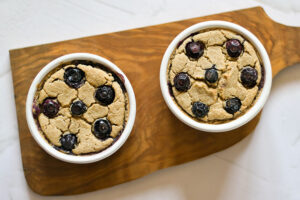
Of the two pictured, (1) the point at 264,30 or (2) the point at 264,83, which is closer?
(2) the point at 264,83

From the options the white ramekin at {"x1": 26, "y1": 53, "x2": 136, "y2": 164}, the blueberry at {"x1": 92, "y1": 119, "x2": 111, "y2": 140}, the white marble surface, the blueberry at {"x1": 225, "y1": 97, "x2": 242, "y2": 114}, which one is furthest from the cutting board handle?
the blueberry at {"x1": 92, "y1": 119, "x2": 111, "y2": 140}

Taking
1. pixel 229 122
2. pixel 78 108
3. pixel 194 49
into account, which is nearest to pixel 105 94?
pixel 78 108

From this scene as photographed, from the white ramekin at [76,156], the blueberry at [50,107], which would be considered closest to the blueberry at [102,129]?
the white ramekin at [76,156]

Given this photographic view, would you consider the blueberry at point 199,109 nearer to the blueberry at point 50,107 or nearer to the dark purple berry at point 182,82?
the dark purple berry at point 182,82

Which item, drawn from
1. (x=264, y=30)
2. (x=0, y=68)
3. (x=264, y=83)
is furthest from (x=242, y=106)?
(x=0, y=68)

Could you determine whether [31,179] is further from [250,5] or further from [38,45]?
[250,5]

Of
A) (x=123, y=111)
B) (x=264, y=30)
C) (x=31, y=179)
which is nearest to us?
(x=123, y=111)
